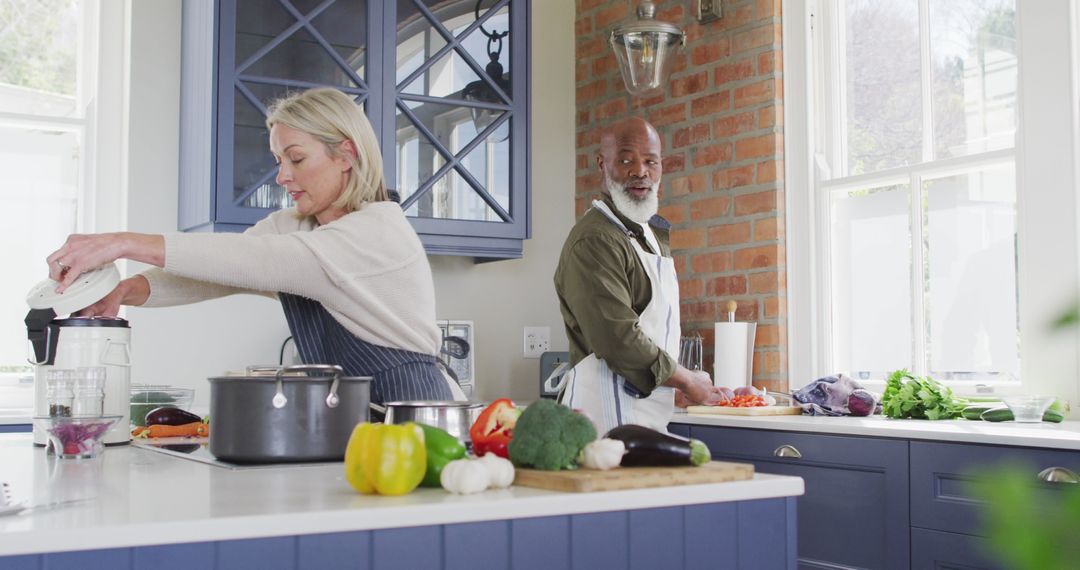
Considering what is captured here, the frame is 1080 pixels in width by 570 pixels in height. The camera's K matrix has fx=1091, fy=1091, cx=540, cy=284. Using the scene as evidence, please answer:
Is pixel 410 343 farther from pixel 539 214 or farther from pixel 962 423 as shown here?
pixel 539 214

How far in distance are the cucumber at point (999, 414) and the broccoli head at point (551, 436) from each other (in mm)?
1835

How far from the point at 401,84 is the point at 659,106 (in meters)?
1.00

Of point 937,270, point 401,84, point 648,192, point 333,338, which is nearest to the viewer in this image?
point 333,338

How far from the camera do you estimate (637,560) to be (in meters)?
1.30

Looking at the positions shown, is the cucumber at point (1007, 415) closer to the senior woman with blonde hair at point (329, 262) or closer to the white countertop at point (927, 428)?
the white countertop at point (927, 428)

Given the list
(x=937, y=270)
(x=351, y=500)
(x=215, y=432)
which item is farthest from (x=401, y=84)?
(x=351, y=500)

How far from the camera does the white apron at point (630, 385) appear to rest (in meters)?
2.89

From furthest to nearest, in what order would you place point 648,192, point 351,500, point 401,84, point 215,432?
point 401,84 < point 648,192 < point 215,432 < point 351,500

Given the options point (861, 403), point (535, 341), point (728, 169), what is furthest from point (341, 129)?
point (535, 341)

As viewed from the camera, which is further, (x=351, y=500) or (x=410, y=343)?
(x=410, y=343)

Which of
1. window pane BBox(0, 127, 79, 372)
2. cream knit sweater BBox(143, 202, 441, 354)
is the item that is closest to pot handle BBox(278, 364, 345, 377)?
cream knit sweater BBox(143, 202, 441, 354)

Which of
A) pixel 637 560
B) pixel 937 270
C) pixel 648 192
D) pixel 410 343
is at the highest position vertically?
pixel 648 192

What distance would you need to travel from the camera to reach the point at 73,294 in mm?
1906

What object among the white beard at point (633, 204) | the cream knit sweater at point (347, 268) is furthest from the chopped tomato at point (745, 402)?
the cream knit sweater at point (347, 268)
